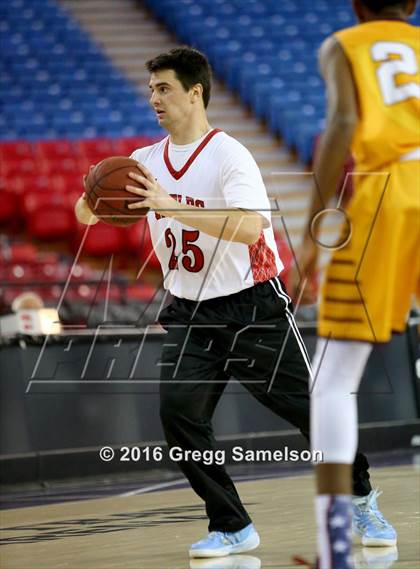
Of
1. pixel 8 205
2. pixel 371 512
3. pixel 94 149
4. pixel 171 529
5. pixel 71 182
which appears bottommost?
pixel 171 529

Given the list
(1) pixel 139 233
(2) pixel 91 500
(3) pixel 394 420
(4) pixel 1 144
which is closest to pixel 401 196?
(2) pixel 91 500

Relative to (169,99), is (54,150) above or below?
above

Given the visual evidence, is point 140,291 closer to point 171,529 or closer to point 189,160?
point 171,529

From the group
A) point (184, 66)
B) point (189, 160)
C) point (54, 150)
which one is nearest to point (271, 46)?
point (54, 150)

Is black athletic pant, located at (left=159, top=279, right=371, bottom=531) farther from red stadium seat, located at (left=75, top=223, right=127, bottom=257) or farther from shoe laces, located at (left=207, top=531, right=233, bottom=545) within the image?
red stadium seat, located at (left=75, top=223, right=127, bottom=257)

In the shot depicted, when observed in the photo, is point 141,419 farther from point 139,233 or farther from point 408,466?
point 139,233

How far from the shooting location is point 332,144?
3248 millimetres

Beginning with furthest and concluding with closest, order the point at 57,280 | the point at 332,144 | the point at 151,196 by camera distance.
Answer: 1. the point at 57,280
2. the point at 151,196
3. the point at 332,144

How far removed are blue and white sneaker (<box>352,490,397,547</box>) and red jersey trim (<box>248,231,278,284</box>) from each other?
94cm

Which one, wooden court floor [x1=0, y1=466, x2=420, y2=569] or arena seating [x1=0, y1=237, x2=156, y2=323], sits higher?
arena seating [x1=0, y1=237, x2=156, y2=323]

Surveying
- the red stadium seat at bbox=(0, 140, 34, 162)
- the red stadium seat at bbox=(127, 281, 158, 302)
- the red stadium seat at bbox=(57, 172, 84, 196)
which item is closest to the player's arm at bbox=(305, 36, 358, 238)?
the red stadium seat at bbox=(127, 281, 158, 302)

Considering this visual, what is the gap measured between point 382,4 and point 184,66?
1.69 metres

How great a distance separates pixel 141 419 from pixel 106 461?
14.8 inches

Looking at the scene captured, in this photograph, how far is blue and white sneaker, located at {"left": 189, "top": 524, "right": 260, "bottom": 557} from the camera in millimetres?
4855
